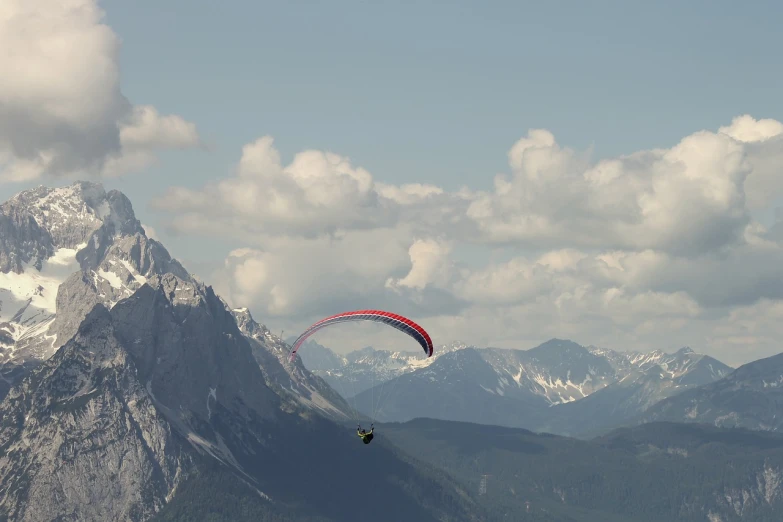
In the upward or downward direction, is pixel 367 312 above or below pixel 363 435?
above

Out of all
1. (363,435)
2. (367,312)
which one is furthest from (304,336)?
(363,435)

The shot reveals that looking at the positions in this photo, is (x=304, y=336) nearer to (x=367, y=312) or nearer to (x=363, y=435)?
(x=367, y=312)

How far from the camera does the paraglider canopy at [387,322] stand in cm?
17788

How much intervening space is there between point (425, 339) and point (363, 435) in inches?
726

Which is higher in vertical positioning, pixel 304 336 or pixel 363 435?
Result: pixel 304 336

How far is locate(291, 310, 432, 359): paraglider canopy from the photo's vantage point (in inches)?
7003

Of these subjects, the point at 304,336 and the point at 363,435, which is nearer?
the point at 363,435

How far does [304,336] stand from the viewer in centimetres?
18800

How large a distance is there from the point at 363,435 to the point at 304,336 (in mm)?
23605

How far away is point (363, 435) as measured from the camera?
172 meters

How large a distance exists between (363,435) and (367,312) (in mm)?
24524

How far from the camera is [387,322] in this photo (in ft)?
598

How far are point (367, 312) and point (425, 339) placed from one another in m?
14.9

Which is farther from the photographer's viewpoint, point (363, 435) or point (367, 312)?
point (367, 312)
